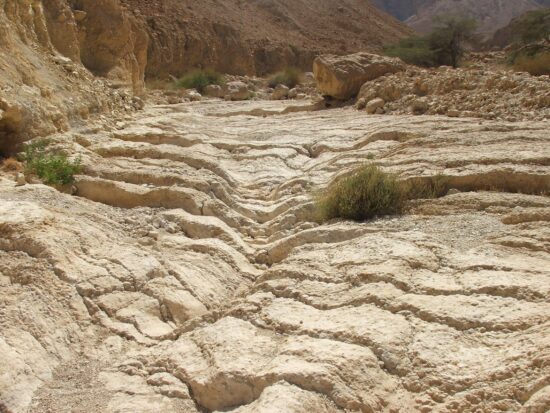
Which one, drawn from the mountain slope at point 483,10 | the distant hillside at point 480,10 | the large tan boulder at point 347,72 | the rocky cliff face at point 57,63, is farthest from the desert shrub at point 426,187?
the mountain slope at point 483,10

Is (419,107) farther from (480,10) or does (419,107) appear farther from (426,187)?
(480,10)

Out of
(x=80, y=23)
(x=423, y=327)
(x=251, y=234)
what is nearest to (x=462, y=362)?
(x=423, y=327)


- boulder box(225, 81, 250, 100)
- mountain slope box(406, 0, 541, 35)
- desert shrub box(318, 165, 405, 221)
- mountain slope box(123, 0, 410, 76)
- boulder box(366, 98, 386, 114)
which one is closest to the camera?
desert shrub box(318, 165, 405, 221)

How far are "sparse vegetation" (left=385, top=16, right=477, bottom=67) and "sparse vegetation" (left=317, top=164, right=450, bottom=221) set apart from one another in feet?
55.1

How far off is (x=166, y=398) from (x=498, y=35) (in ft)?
121

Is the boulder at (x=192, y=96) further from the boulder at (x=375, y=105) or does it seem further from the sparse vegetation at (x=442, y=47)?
the sparse vegetation at (x=442, y=47)

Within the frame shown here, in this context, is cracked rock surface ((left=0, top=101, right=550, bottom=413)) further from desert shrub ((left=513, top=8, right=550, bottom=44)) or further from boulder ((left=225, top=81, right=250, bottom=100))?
desert shrub ((left=513, top=8, right=550, bottom=44))

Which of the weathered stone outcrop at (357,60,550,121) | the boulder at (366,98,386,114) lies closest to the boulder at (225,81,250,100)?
the weathered stone outcrop at (357,60,550,121)

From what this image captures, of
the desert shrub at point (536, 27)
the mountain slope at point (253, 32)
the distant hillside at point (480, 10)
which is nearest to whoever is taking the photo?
the desert shrub at point (536, 27)

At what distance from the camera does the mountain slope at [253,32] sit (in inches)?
924

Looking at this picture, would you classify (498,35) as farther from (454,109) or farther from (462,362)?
(462,362)

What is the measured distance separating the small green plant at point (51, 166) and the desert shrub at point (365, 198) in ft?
7.46

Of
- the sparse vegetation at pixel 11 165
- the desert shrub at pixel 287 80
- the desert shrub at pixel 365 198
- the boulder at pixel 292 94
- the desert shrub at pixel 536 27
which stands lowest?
the desert shrub at pixel 287 80

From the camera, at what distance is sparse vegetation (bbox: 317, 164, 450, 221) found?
467 centimetres
